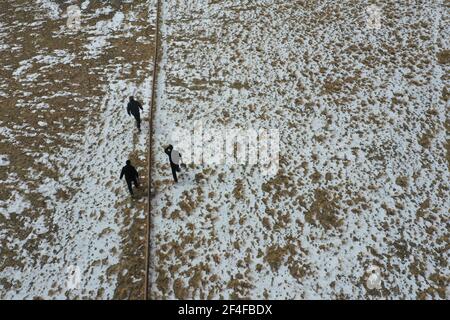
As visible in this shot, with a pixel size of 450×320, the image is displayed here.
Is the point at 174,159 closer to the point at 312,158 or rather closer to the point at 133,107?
the point at 133,107

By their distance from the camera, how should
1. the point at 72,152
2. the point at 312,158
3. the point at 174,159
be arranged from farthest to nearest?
1. the point at 72,152
2. the point at 312,158
3. the point at 174,159

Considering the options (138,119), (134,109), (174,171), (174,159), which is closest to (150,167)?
(174,171)

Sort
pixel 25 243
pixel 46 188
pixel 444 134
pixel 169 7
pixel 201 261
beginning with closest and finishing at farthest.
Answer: pixel 201 261, pixel 25 243, pixel 46 188, pixel 444 134, pixel 169 7

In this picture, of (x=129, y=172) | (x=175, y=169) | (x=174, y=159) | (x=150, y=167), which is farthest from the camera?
(x=150, y=167)
